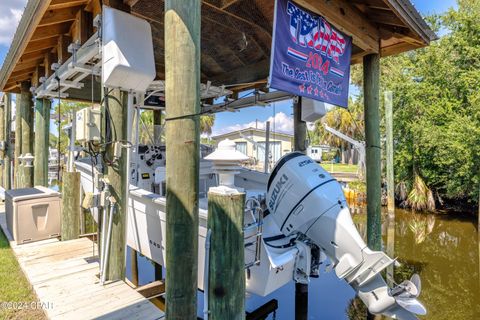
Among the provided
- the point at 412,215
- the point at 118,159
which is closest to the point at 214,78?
the point at 118,159

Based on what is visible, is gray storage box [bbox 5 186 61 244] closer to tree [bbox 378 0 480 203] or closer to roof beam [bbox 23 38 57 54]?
roof beam [bbox 23 38 57 54]

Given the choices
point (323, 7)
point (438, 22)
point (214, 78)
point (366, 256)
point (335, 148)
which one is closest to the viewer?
point (366, 256)

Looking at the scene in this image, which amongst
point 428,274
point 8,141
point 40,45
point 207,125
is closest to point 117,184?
point 40,45

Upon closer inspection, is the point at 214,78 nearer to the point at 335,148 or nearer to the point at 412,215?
the point at 412,215

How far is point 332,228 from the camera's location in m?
3.07

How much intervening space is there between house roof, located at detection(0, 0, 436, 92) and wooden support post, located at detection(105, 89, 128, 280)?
1.00 m

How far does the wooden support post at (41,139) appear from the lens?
6133mm

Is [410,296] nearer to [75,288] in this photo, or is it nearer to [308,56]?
[308,56]

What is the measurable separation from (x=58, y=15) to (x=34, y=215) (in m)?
2.72

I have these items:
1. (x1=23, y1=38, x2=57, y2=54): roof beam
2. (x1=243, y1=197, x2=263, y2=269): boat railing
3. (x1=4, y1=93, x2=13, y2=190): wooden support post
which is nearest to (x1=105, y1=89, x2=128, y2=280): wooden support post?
(x1=243, y1=197, x2=263, y2=269): boat railing

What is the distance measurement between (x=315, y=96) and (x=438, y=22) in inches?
427

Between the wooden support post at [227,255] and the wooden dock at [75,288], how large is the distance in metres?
0.84

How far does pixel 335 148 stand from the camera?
105ft

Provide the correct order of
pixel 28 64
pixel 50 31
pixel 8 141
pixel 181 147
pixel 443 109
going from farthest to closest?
pixel 443 109 → pixel 8 141 → pixel 28 64 → pixel 50 31 → pixel 181 147
